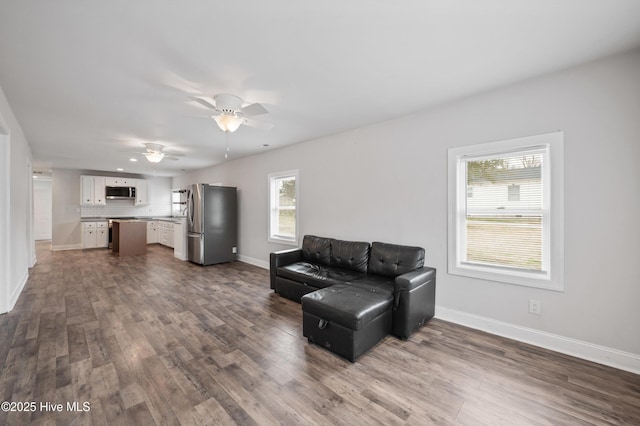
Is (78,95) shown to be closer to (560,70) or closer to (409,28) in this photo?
(409,28)

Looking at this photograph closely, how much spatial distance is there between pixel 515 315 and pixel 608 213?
1.22 m

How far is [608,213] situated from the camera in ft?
7.25

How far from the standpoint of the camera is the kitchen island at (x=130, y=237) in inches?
278

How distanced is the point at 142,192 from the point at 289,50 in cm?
939

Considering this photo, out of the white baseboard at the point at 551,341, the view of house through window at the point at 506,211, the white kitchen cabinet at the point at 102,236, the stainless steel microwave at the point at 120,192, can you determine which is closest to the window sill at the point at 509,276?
the view of house through window at the point at 506,211

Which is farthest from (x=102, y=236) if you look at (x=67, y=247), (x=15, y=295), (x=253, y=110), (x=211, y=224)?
(x=253, y=110)

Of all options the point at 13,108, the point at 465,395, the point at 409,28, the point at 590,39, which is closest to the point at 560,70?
the point at 590,39

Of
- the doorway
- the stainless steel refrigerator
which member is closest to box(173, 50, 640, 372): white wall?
the stainless steel refrigerator

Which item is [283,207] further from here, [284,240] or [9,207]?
[9,207]

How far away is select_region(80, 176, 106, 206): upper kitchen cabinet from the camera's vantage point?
816 cm

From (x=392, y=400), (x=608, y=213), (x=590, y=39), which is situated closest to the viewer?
(x=392, y=400)

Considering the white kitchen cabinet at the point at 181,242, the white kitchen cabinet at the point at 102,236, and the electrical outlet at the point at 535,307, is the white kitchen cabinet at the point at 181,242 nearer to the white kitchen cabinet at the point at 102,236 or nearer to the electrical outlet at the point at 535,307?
the white kitchen cabinet at the point at 102,236

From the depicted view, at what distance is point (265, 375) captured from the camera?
206cm

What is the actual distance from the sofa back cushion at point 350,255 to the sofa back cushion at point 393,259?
0.11m
